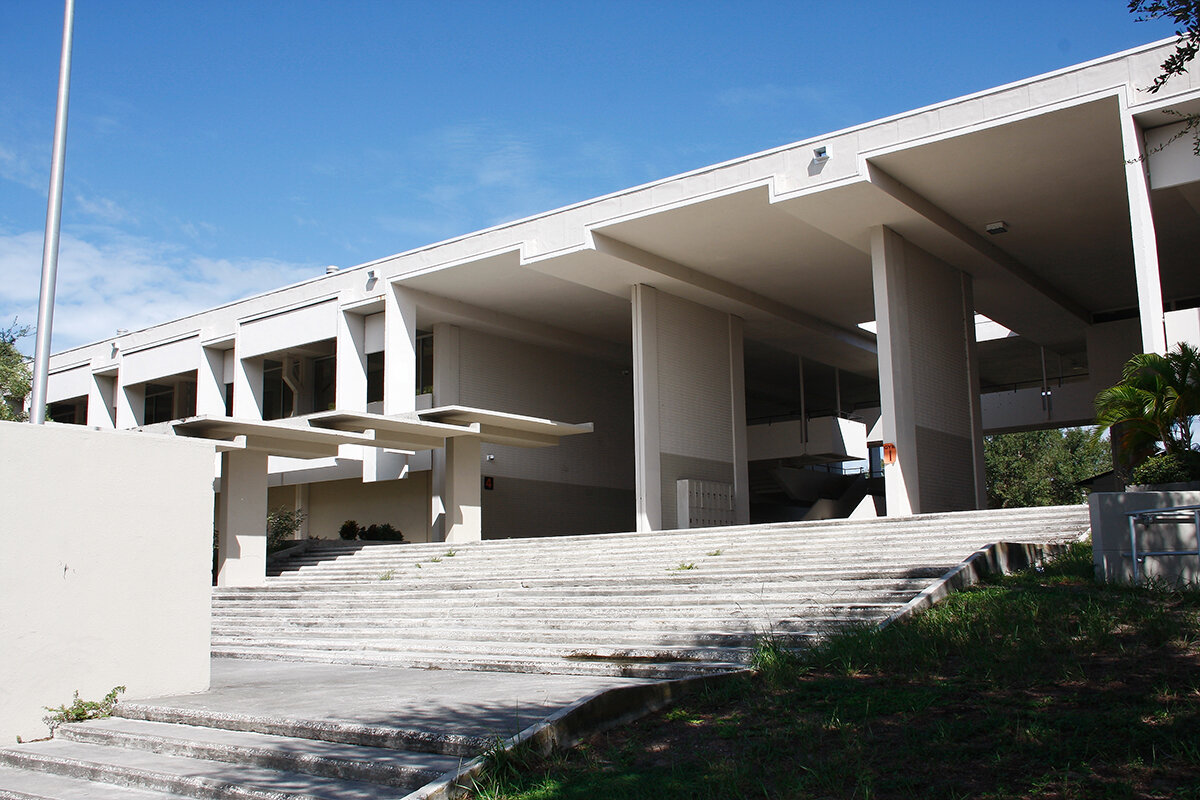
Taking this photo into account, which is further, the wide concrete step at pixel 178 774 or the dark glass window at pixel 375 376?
the dark glass window at pixel 375 376

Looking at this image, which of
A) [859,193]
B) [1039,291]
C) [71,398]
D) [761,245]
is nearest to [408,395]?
[761,245]

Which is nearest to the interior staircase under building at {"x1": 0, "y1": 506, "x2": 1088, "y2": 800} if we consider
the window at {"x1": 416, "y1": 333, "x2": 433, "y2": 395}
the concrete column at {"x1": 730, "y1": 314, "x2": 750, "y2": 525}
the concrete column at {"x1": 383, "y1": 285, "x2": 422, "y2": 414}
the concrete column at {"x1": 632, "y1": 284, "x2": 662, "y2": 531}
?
the concrete column at {"x1": 632, "y1": 284, "x2": 662, "y2": 531}

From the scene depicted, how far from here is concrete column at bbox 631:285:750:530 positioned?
22344 millimetres

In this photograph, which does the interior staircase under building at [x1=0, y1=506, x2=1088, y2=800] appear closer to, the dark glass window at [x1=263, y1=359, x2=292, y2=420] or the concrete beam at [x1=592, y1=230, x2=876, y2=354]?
the concrete beam at [x1=592, y1=230, x2=876, y2=354]

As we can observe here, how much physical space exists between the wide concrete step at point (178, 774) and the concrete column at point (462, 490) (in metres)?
15.0

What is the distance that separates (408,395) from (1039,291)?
14.9 m

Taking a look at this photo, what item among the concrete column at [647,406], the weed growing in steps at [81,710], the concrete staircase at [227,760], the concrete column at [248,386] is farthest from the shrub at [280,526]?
the concrete staircase at [227,760]

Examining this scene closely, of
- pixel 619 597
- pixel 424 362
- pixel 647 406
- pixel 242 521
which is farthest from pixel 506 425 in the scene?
pixel 619 597

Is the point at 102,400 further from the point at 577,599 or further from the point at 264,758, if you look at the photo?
the point at 264,758

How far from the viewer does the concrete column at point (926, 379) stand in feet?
61.3

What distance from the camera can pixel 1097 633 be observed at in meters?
6.76

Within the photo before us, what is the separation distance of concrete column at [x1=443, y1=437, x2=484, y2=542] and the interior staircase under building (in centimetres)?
173

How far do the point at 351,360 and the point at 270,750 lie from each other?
20.5 metres

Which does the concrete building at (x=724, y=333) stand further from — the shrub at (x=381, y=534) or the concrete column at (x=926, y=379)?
the shrub at (x=381, y=534)
